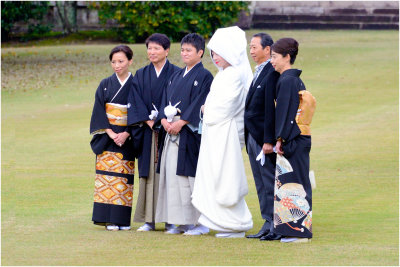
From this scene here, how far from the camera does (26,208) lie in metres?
8.35

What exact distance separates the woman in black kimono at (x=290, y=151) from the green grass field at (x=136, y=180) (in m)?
0.19

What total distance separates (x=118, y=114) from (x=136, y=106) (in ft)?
0.74

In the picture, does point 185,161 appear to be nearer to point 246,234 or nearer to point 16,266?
point 246,234

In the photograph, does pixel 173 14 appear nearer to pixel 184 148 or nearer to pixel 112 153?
pixel 112 153

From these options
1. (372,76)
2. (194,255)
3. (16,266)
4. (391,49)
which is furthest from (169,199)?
(391,49)

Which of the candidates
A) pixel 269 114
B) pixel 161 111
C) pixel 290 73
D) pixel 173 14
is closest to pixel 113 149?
pixel 161 111

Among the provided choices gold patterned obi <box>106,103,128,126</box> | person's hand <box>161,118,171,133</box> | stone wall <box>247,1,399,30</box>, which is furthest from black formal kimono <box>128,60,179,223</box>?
stone wall <box>247,1,399,30</box>

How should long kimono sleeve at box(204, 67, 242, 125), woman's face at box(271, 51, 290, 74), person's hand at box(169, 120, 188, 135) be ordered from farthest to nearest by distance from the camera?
1. person's hand at box(169, 120, 188, 135)
2. long kimono sleeve at box(204, 67, 242, 125)
3. woman's face at box(271, 51, 290, 74)

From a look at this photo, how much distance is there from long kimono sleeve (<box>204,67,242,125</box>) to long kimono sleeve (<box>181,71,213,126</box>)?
5.7 inches

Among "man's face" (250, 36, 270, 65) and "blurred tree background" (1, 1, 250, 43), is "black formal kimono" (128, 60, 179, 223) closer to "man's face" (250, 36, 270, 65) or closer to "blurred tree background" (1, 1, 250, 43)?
"man's face" (250, 36, 270, 65)

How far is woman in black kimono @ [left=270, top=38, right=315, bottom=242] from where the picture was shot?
640 cm

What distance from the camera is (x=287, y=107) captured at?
6383mm

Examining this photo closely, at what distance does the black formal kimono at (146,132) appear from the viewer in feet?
23.7

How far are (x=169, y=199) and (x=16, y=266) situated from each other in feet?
5.70
